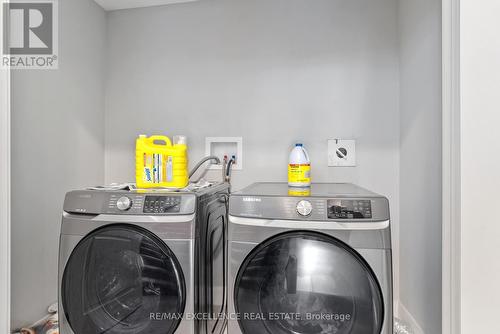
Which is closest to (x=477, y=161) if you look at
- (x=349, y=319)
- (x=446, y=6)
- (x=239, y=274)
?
(x=446, y=6)

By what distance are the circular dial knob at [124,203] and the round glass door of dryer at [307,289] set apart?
1.90 feet

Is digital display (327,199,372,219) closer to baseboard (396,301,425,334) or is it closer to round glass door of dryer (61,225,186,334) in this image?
round glass door of dryer (61,225,186,334)

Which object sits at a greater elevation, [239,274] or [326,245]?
[326,245]

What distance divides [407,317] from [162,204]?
1584 millimetres

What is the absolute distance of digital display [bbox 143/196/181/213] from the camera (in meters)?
1.18

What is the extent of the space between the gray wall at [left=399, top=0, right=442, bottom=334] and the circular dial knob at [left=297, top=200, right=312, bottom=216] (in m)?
0.66

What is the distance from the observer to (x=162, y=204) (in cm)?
119

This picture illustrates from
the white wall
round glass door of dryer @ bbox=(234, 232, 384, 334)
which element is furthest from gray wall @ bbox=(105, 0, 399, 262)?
round glass door of dryer @ bbox=(234, 232, 384, 334)

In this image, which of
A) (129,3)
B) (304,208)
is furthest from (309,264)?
(129,3)

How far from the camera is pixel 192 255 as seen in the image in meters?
1.14

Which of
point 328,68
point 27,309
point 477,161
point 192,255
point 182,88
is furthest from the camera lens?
point 182,88

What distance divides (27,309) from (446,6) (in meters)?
2.54

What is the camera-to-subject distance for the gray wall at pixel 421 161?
127 centimetres

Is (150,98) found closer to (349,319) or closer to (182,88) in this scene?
(182,88)
